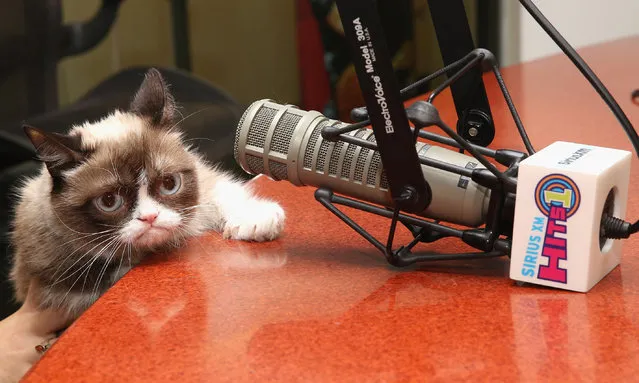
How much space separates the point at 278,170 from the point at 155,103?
0.35 meters

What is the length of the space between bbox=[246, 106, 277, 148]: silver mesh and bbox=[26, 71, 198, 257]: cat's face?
0.73 feet

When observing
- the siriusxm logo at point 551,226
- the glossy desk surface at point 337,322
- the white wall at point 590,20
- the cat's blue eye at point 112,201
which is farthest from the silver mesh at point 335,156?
the white wall at point 590,20

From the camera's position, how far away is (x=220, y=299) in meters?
0.86

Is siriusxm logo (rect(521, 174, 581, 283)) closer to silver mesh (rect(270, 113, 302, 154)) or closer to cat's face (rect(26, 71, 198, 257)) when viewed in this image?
silver mesh (rect(270, 113, 302, 154))

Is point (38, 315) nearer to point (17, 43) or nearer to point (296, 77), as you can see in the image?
point (17, 43)

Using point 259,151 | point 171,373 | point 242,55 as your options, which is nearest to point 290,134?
point 259,151

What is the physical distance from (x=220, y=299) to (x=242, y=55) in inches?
108

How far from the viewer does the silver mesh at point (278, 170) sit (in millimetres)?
943

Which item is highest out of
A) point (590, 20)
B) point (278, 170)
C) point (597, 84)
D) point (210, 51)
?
point (597, 84)

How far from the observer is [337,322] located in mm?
780

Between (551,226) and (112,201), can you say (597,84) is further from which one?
(112,201)

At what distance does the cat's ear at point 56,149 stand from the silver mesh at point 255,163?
28 cm

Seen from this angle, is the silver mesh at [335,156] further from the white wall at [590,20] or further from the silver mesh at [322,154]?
the white wall at [590,20]

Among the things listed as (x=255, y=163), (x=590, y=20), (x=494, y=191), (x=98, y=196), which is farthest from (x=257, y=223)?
(x=590, y=20)
